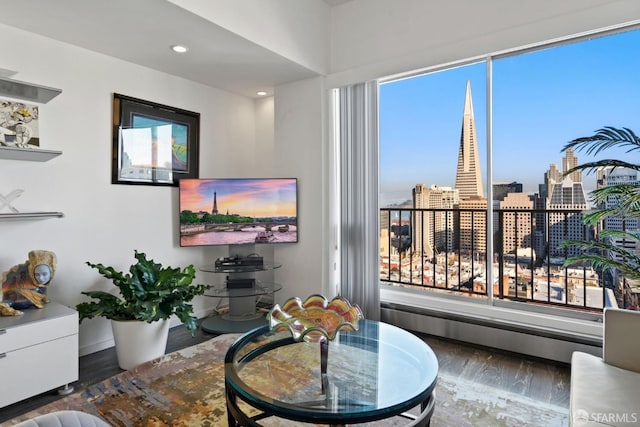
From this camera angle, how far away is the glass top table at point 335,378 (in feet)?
4.20

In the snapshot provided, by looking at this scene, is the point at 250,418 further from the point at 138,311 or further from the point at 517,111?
the point at 517,111

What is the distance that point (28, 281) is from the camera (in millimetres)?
2350

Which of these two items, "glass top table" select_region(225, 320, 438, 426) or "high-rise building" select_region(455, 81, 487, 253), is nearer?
"glass top table" select_region(225, 320, 438, 426)

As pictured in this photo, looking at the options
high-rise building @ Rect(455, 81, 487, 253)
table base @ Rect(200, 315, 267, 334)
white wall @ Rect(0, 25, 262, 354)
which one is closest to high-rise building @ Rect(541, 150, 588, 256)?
high-rise building @ Rect(455, 81, 487, 253)

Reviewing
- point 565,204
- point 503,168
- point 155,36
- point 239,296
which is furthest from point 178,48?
point 565,204

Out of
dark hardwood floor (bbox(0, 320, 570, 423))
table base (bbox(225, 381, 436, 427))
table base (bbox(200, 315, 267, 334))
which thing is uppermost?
table base (bbox(225, 381, 436, 427))

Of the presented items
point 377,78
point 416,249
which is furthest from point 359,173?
point 416,249

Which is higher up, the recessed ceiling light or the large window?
the recessed ceiling light

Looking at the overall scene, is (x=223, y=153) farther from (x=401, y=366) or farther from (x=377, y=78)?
(x=401, y=366)

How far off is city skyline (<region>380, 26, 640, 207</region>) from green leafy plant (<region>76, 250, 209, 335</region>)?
2092 mm

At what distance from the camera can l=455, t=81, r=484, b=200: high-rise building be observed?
338 cm

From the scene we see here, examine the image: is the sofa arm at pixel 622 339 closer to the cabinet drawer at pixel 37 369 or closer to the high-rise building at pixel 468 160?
the high-rise building at pixel 468 160

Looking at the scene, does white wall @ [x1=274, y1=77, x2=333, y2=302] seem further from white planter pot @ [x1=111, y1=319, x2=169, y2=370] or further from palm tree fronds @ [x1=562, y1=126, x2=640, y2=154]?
palm tree fronds @ [x1=562, y1=126, x2=640, y2=154]

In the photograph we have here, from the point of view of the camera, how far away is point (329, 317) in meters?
1.61
